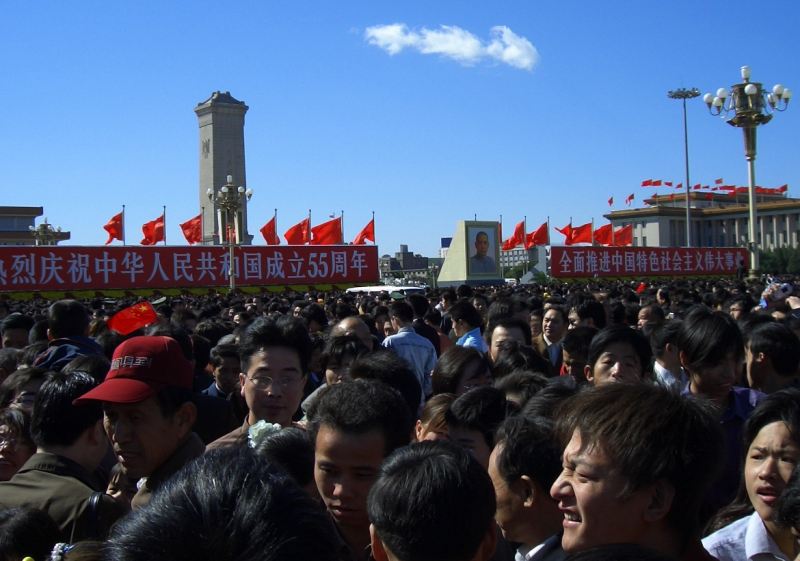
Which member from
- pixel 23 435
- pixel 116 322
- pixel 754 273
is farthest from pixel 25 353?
pixel 754 273

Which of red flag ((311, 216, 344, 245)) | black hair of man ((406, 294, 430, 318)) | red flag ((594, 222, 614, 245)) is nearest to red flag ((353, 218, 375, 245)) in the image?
red flag ((311, 216, 344, 245))

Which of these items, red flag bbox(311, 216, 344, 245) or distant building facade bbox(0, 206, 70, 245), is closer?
red flag bbox(311, 216, 344, 245)

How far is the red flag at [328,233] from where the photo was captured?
34.4m

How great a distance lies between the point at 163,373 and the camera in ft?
10.1

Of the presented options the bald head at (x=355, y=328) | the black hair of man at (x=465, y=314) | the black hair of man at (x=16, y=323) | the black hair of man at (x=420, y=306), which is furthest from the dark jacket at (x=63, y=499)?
the black hair of man at (x=420, y=306)

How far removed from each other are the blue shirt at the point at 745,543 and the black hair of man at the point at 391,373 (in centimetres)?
172

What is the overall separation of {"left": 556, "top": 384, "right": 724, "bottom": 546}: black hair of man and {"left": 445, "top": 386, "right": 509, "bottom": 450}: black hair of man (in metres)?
1.13

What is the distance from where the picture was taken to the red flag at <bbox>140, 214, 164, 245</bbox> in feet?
108

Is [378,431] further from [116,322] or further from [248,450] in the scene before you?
[116,322]

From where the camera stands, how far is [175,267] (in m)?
26.7

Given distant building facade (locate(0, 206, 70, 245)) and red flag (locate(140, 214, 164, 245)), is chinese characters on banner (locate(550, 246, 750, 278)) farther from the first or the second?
distant building facade (locate(0, 206, 70, 245))

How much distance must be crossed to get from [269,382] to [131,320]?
405 centimetres

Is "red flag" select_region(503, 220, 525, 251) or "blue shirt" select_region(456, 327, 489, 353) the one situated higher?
"red flag" select_region(503, 220, 525, 251)

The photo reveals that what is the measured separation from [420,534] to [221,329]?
6.26 meters
